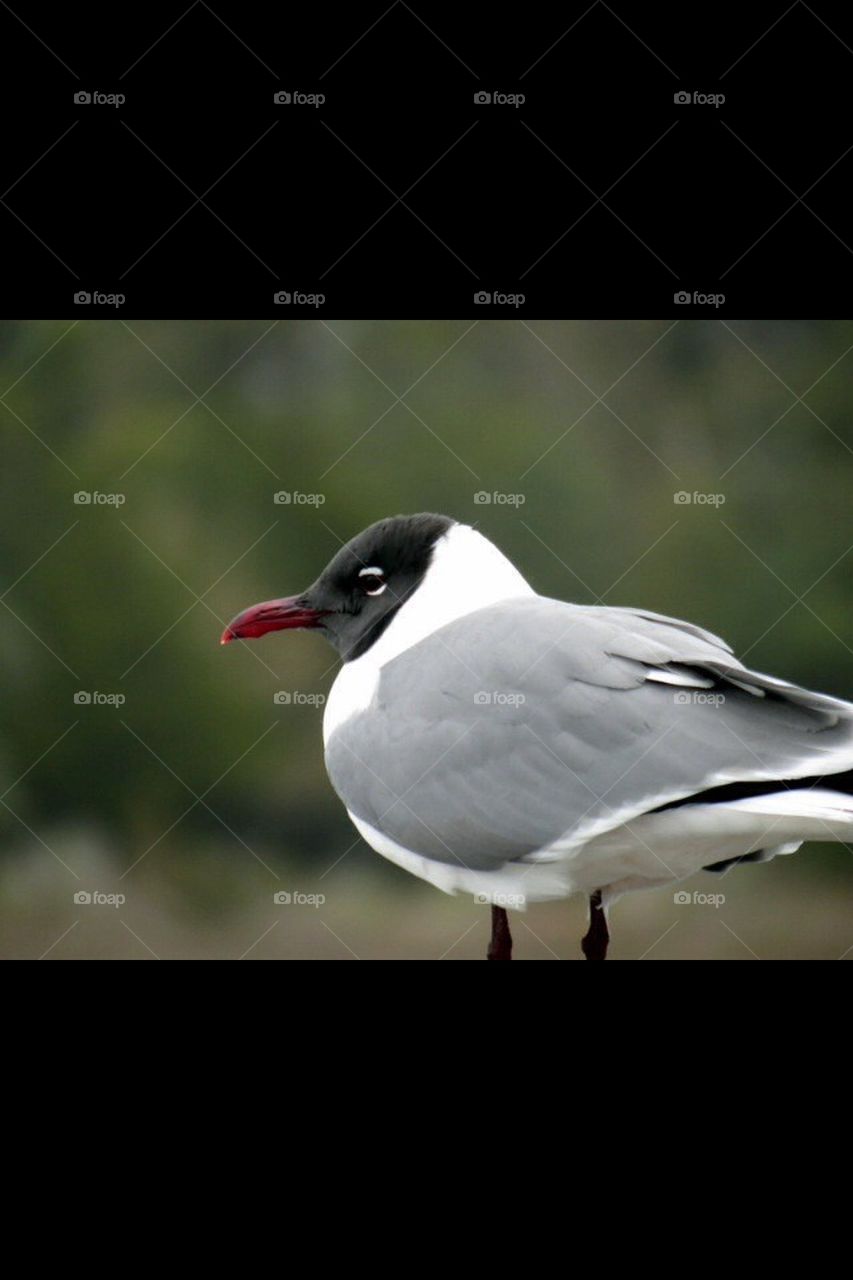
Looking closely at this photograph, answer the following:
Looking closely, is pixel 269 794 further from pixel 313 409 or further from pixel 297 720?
pixel 313 409

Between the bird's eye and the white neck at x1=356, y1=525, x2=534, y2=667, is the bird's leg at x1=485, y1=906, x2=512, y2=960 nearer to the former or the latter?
the white neck at x1=356, y1=525, x2=534, y2=667

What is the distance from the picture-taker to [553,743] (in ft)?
8.86

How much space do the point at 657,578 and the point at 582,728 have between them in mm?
533

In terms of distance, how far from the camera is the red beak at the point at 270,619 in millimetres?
3061

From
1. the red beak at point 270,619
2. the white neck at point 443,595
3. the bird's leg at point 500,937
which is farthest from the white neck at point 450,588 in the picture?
the bird's leg at point 500,937

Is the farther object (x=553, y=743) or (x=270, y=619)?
(x=270, y=619)

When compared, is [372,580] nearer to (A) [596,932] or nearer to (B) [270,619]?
(B) [270,619]

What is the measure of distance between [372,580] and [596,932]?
73cm

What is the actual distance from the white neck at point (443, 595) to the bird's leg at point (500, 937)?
0.42 m

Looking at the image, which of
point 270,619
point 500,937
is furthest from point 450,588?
point 500,937

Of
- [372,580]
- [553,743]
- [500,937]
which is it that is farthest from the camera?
[372,580]

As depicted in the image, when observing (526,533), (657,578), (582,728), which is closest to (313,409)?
(526,533)

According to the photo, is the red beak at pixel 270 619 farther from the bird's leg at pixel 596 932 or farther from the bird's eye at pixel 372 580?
the bird's leg at pixel 596 932

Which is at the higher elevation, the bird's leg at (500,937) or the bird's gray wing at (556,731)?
the bird's gray wing at (556,731)
